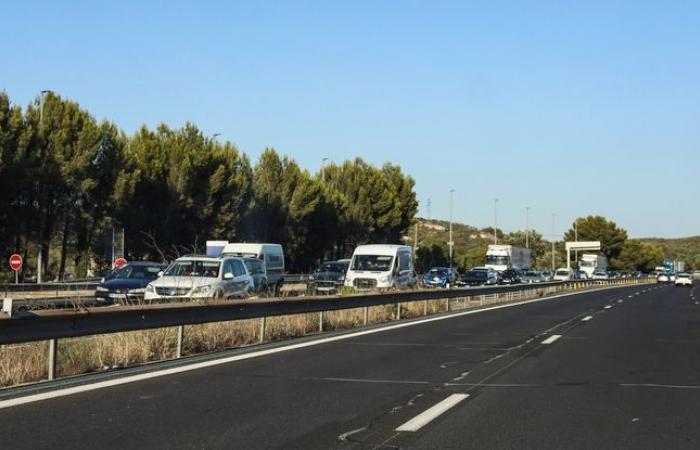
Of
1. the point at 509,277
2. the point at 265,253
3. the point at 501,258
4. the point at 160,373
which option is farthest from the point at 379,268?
the point at 501,258

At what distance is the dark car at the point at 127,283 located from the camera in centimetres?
2305

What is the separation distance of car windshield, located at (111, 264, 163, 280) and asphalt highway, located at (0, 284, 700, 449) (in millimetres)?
12260

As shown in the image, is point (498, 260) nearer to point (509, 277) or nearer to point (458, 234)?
point (509, 277)

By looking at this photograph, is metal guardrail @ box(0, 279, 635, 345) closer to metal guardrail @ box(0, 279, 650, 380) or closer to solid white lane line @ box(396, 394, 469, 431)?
metal guardrail @ box(0, 279, 650, 380)

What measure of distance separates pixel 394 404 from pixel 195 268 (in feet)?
43.5

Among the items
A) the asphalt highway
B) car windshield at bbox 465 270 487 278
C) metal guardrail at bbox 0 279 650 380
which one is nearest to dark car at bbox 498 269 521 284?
car windshield at bbox 465 270 487 278

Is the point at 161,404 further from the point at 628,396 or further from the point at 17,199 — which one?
the point at 17,199

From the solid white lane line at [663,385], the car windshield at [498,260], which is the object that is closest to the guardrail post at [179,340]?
the solid white lane line at [663,385]

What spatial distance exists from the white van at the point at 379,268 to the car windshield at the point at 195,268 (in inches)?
436

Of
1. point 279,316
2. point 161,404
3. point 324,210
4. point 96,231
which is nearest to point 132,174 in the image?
point 96,231

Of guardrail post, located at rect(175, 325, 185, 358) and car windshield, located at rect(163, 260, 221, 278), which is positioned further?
car windshield, located at rect(163, 260, 221, 278)

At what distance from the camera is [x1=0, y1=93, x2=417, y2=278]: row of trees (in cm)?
4112

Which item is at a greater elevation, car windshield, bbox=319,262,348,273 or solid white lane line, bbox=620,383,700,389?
car windshield, bbox=319,262,348,273

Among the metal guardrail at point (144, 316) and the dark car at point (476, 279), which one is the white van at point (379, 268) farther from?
the dark car at point (476, 279)
